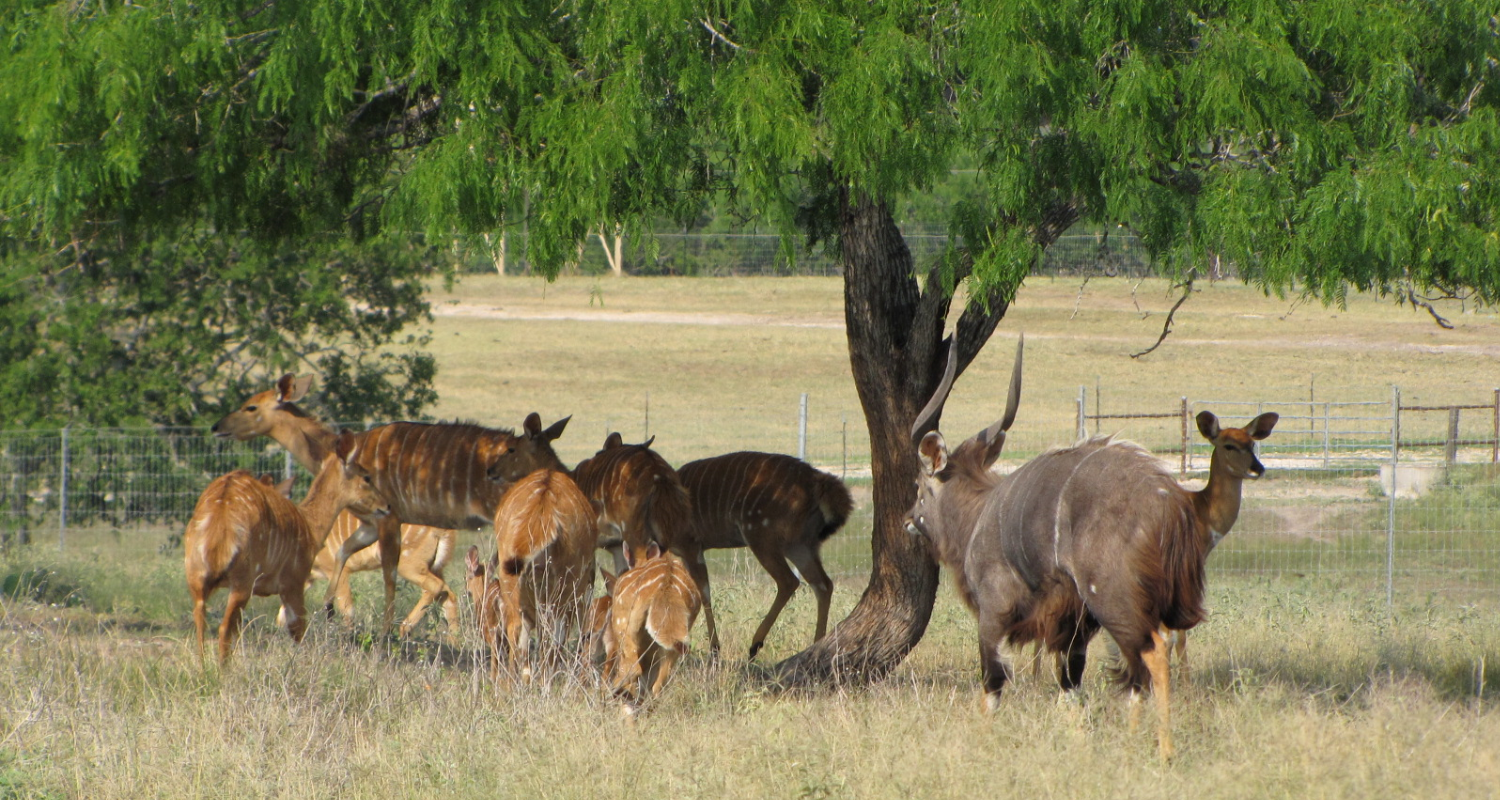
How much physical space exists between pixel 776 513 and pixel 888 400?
2014mm

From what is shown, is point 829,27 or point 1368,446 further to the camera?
point 1368,446

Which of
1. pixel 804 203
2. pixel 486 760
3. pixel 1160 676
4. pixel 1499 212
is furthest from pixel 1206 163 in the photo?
pixel 486 760

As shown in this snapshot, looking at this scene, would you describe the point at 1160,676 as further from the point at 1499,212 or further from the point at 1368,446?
the point at 1368,446

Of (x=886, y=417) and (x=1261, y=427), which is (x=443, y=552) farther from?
(x=1261, y=427)

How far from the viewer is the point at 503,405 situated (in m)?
34.6

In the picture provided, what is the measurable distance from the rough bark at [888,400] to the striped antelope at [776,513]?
4.38 feet

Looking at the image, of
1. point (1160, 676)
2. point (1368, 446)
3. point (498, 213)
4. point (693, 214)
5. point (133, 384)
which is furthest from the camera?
point (1368, 446)

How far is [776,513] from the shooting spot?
10055mm

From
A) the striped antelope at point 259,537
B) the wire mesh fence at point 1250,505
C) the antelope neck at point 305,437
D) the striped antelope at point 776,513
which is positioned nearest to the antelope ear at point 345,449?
the striped antelope at point 259,537

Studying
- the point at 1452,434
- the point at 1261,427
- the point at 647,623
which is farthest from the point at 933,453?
the point at 1452,434

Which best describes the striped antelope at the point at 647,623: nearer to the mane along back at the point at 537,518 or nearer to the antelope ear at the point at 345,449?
the mane along back at the point at 537,518

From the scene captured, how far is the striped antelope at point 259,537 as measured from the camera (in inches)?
307

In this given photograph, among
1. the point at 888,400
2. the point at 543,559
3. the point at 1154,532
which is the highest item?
the point at 888,400

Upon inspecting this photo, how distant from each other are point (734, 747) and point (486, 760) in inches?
39.0
